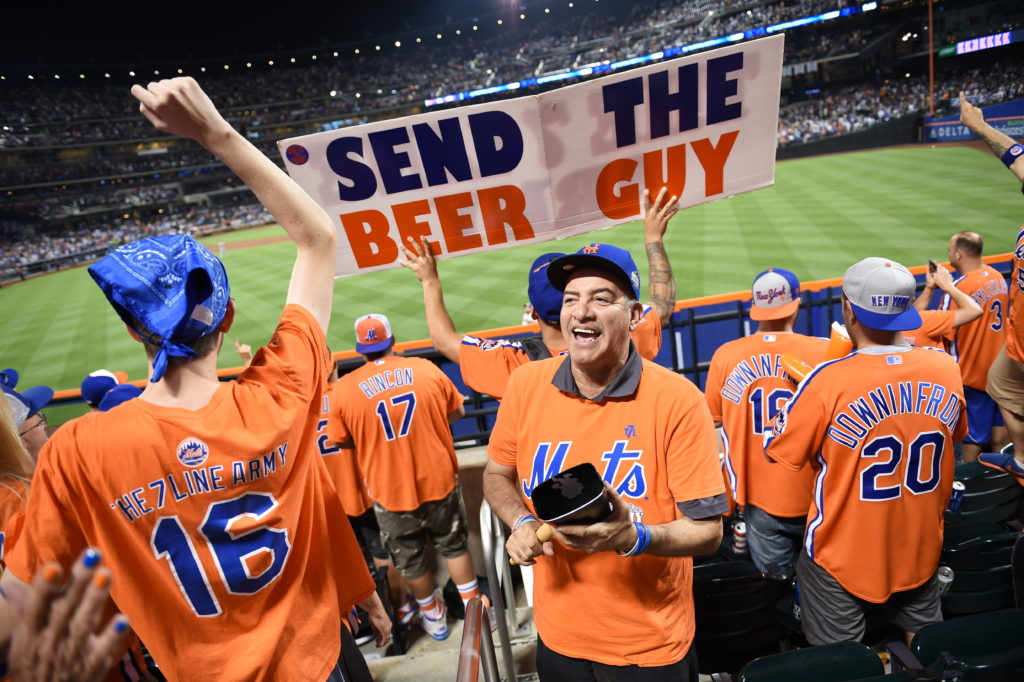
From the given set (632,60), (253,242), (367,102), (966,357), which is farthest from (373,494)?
(367,102)

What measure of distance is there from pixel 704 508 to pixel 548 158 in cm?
198

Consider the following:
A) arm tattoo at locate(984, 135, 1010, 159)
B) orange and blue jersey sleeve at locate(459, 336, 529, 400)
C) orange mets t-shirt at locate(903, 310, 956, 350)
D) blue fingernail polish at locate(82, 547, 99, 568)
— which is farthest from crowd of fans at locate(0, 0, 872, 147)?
blue fingernail polish at locate(82, 547, 99, 568)

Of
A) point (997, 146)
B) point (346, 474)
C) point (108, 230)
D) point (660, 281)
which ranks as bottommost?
point (346, 474)

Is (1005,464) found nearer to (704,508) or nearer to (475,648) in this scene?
(704,508)

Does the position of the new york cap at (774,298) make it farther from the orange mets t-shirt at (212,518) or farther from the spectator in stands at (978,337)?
the orange mets t-shirt at (212,518)

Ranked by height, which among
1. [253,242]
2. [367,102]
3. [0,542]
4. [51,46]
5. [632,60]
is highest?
[51,46]

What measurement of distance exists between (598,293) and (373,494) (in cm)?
288

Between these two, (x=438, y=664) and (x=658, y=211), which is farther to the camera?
(x=438, y=664)

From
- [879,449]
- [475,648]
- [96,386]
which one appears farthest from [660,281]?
[96,386]

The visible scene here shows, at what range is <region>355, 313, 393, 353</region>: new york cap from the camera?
4059mm

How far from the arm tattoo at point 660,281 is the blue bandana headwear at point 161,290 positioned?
2.17m

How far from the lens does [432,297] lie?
305cm

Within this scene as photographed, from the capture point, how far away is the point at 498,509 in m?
2.07

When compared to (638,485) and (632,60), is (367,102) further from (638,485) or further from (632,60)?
(638,485)
